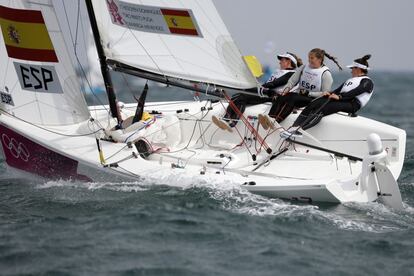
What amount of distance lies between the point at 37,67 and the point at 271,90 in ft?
8.12

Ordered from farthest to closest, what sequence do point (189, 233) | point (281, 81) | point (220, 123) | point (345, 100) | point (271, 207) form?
1. point (281, 81)
2. point (220, 123)
3. point (345, 100)
4. point (271, 207)
5. point (189, 233)

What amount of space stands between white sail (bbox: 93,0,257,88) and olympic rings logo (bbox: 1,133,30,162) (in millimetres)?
1320

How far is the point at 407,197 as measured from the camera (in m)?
7.59

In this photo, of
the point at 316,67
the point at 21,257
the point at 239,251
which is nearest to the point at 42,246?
the point at 21,257

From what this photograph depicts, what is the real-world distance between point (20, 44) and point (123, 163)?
169cm

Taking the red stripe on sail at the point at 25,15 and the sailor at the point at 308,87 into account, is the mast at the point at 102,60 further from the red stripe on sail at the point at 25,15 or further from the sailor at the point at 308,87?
the sailor at the point at 308,87

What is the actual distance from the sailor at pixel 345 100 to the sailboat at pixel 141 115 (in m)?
0.10

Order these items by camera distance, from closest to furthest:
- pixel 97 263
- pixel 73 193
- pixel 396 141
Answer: pixel 97 263
pixel 73 193
pixel 396 141

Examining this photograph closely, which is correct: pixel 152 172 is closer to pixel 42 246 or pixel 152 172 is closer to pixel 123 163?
pixel 123 163

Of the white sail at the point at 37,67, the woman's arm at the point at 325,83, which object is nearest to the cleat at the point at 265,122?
the woman's arm at the point at 325,83

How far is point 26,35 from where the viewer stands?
786 cm

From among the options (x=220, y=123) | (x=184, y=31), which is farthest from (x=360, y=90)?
(x=184, y=31)

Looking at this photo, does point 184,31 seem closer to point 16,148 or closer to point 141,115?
point 141,115

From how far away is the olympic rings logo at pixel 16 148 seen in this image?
805cm
